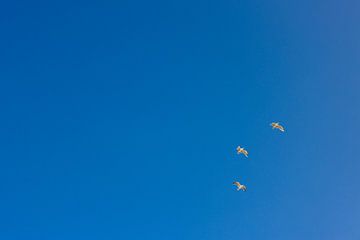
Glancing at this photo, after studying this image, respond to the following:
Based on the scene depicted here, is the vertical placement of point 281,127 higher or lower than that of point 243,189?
higher

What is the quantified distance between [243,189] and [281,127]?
10.6 m

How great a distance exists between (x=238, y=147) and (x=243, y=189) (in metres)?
7.12

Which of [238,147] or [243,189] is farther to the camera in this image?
[238,147]

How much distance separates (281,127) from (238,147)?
6.55 meters

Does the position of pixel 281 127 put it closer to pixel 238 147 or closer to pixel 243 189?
pixel 238 147

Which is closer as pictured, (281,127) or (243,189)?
(243,189)

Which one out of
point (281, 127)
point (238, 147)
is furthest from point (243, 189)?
point (281, 127)

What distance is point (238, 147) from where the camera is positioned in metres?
56.5

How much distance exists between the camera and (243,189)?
51500mm

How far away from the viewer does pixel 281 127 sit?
55438 millimetres

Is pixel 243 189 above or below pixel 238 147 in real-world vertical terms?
below
